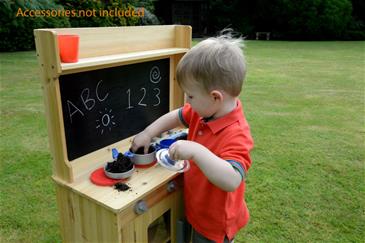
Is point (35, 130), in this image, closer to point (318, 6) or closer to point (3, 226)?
point (3, 226)

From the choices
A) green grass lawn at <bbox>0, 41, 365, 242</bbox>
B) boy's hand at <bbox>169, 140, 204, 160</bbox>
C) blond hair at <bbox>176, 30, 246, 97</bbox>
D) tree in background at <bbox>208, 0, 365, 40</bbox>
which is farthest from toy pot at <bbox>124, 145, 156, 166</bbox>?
tree in background at <bbox>208, 0, 365, 40</bbox>

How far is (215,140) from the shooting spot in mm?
1317

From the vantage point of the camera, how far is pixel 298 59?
9.73m

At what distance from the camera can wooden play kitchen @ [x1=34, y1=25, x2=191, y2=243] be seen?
126 centimetres

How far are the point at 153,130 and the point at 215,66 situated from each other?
0.57 metres

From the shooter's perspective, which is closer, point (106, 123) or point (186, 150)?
point (186, 150)

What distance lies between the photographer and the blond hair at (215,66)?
1.20 meters

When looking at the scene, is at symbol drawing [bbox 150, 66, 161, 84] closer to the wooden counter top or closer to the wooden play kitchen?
→ the wooden play kitchen

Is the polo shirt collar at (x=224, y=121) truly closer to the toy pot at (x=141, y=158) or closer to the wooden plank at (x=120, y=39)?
the toy pot at (x=141, y=158)

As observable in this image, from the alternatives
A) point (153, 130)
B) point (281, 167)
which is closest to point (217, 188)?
point (153, 130)

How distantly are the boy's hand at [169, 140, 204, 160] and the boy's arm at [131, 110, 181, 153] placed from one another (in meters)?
0.38

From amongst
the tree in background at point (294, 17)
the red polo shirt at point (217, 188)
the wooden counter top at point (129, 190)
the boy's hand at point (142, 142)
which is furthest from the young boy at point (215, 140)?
the tree in background at point (294, 17)

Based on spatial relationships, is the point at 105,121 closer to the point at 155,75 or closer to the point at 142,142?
the point at 142,142

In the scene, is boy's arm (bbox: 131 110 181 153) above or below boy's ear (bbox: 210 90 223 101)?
below
